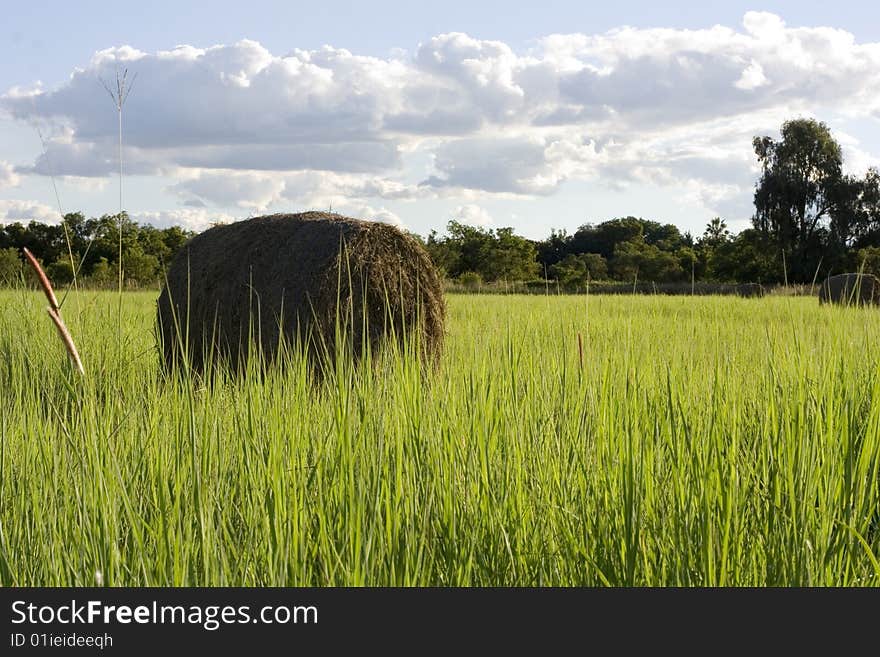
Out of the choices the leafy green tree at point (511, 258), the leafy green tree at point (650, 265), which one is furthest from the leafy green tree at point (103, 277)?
the leafy green tree at point (650, 265)

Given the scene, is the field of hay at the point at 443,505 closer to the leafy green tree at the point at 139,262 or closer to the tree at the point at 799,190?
the leafy green tree at the point at 139,262

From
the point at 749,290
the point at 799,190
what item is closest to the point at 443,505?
the point at 749,290

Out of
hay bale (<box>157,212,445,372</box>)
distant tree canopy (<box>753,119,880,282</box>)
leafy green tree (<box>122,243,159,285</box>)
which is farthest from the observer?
distant tree canopy (<box>753,119,880,282</box>)

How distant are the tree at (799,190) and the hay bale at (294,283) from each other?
41090 mm

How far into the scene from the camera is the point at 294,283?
19.4 feet

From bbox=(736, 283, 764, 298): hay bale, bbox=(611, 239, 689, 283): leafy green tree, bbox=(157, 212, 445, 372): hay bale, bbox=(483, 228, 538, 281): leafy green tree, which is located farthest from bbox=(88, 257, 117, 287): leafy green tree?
bbox=(611, 239, 689, 283): leafy green tree

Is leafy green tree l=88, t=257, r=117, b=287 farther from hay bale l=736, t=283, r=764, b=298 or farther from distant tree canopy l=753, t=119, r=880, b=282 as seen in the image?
distant tree canopy l=753, t=119, r=880, b=282

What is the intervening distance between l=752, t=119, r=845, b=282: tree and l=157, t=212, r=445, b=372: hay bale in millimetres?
41090

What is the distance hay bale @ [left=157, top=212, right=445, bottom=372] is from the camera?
5887 mm

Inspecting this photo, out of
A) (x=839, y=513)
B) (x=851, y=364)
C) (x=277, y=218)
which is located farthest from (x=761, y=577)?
(x=277, y=218)

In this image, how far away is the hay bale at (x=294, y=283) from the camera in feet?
19.3

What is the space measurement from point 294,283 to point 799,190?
4357cm

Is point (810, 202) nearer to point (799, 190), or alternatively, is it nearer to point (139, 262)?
point (799, 190)

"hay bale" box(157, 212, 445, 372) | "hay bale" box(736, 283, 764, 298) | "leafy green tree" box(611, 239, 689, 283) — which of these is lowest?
"hay bale" box(736, 283, 764, 298)
